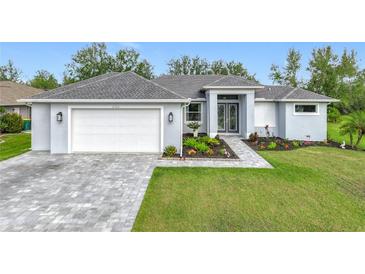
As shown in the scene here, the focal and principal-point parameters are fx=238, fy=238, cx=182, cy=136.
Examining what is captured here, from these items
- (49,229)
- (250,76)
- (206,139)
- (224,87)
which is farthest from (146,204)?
(250,76)

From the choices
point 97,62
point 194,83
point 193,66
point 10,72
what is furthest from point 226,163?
point 10,72

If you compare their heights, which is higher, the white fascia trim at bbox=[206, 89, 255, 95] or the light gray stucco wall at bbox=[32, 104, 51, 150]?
the white fascia trim at bbox=[206, 89, 255, 95]

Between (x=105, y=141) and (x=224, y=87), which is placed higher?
(x=224, y=87)

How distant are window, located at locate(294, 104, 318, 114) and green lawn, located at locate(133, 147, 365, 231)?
7883mm

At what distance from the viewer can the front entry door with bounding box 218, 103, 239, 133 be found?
61.4 feet

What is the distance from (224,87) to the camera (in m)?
16.6

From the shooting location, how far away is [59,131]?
11648 millimetres

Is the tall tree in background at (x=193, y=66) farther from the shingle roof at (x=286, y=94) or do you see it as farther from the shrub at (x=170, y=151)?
the shrub at (x=170, y=151)

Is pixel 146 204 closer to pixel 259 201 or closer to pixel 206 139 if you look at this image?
pixel 259 201

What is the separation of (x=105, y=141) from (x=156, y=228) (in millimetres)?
Result: 7977

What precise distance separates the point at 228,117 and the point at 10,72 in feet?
168

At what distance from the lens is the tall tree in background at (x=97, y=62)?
132 feet

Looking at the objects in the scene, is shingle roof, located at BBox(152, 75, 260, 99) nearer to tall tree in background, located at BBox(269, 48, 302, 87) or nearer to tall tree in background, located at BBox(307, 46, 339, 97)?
tall tree in background, located at BBox(269, 48, 302, 87)

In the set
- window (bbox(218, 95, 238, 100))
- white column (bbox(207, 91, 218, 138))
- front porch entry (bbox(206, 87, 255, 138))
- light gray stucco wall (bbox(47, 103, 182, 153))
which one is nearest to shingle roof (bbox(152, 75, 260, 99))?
front porch entry (bbox(206, 87, 255, 138))
